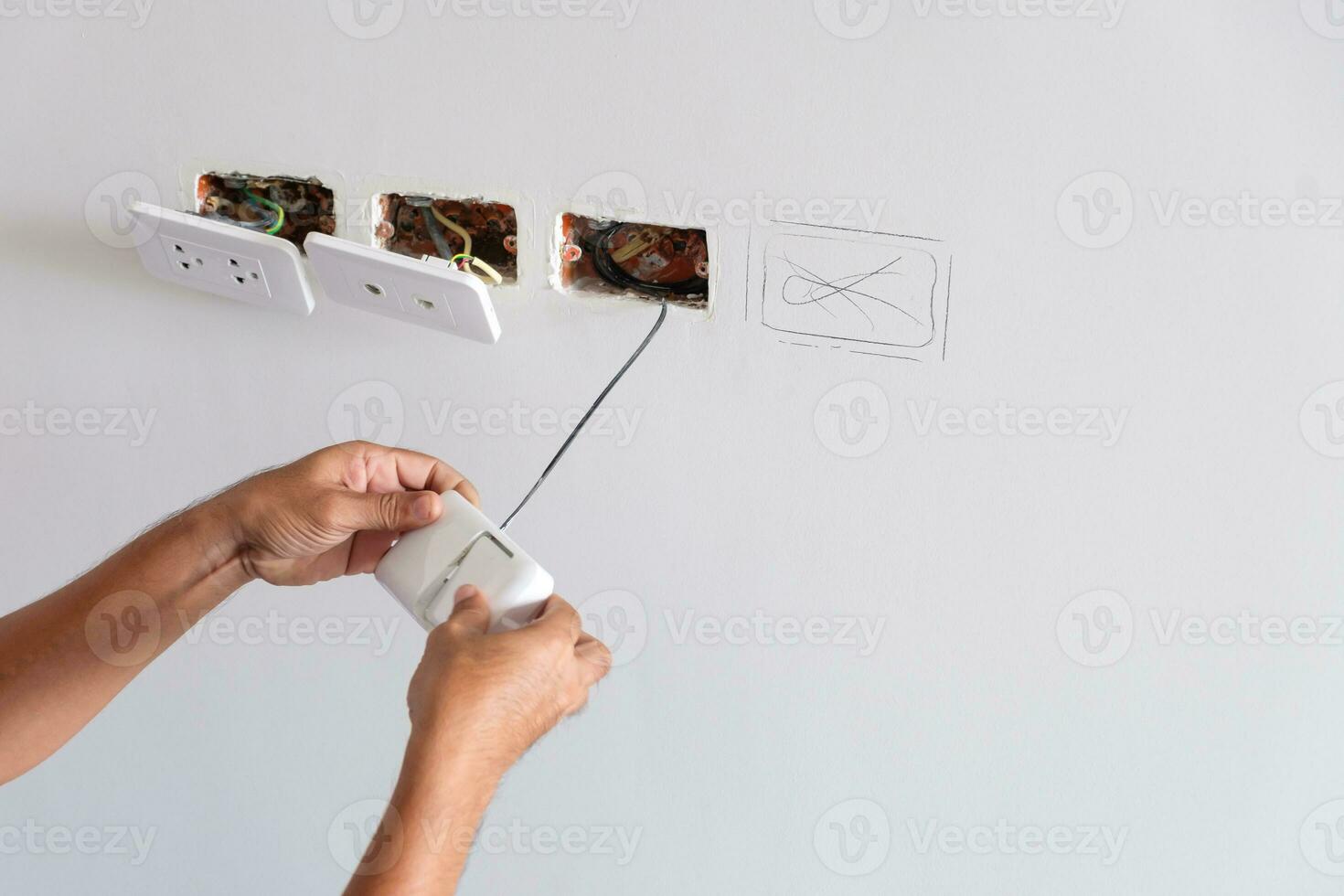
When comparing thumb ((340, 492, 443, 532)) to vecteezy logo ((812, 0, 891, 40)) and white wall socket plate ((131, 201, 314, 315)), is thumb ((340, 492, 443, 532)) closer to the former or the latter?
white wall socket plate ((131, 201, 314, 315))

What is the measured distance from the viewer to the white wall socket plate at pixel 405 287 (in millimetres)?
897

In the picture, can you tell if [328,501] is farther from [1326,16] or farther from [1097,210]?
[1326,16]

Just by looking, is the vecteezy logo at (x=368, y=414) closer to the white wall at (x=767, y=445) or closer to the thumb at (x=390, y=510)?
the white wall at (x=767, y=445)

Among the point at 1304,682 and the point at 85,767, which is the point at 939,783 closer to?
the point at 1304,682

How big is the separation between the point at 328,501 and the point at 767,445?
433 millimetres

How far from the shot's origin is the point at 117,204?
1016mm

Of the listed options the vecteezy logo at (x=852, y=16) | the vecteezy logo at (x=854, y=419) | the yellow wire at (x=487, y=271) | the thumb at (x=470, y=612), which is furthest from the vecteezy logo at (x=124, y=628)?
the vecteezy logo at (x=852, y=16)

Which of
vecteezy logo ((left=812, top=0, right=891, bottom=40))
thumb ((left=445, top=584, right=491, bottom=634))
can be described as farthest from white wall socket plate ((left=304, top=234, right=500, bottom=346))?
vecteezy logo ((left=812, top=0, right=891, bottom=40))

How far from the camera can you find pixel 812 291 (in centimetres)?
97

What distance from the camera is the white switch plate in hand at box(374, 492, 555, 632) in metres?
0.80

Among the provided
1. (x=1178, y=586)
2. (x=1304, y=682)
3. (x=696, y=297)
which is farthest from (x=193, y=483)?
(x=1304, y=682)

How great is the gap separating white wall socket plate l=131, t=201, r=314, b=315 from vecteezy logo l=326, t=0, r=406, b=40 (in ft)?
0.73

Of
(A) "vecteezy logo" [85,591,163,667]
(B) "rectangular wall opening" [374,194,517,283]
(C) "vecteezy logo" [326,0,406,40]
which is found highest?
(C) "vecteezy logo" [326,0,406,40]

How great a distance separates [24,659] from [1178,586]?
1.13 meters
